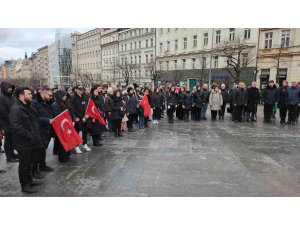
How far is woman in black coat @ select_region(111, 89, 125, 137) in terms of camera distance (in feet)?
28.4

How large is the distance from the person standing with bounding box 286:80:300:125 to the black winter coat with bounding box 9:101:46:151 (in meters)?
10.7

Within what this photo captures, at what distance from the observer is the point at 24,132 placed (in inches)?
165

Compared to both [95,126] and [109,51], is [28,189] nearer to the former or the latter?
[95,126]

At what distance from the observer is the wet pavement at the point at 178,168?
4492 millimetres

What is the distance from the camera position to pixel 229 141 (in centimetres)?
812

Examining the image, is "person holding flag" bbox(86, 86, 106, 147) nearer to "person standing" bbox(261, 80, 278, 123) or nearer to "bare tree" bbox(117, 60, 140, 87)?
"person standing" bbox(261, 80, 278, 123)

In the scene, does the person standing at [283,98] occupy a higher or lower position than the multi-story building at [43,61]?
lower

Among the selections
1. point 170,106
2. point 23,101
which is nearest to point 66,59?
point 170,106

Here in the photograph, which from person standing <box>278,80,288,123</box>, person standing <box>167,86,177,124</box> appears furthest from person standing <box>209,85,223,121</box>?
person standing <box>278,80,288,123</box>

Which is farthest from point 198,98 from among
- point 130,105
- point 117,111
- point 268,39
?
point 268,39

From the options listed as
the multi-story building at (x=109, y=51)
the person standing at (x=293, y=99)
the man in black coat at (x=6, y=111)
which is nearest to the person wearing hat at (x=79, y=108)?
the man in black coat at (x=6, y=111)

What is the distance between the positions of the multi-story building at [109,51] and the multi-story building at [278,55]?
38.4 meters

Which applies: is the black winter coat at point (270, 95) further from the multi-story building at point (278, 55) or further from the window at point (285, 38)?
the window at point (285, 38)

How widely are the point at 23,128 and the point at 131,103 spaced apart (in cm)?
602
